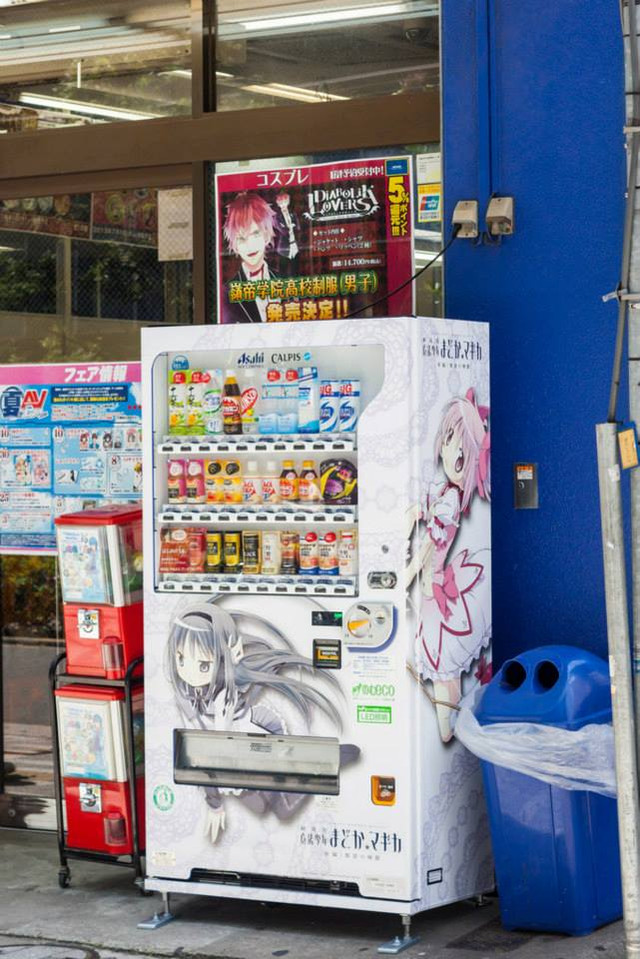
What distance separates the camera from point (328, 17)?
6918mm

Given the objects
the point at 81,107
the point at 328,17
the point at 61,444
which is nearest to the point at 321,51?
the point at 328,17

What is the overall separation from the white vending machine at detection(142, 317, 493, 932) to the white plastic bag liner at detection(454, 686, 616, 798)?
304 mm

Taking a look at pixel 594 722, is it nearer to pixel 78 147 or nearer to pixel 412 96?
pixel 412 96

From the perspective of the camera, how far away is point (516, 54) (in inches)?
249

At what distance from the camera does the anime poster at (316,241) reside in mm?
6672

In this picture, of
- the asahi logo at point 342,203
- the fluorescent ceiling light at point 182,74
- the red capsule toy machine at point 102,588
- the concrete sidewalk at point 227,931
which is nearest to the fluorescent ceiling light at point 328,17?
the fluorescent ceiling light at point 182,74

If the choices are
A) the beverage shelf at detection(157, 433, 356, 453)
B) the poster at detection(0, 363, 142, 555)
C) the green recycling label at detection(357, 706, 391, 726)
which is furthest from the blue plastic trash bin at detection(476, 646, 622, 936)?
the poster at detection(0, 363, 142, 555)

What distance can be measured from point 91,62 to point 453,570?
3309 mm

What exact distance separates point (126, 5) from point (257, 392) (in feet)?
8.09

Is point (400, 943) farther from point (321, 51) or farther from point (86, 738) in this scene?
point (321, 51)

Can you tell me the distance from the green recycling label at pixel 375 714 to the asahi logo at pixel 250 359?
4.77 feet

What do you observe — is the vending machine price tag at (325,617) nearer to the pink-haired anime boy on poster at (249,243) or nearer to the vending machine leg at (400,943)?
the vending machine leg at (400,943)

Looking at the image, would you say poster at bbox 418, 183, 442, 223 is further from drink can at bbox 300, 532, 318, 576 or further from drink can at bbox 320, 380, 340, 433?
drink can at bbox 300, 532, 318, 576

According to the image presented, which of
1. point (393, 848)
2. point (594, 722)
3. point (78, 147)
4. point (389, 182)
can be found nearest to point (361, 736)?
point (393, 848)
